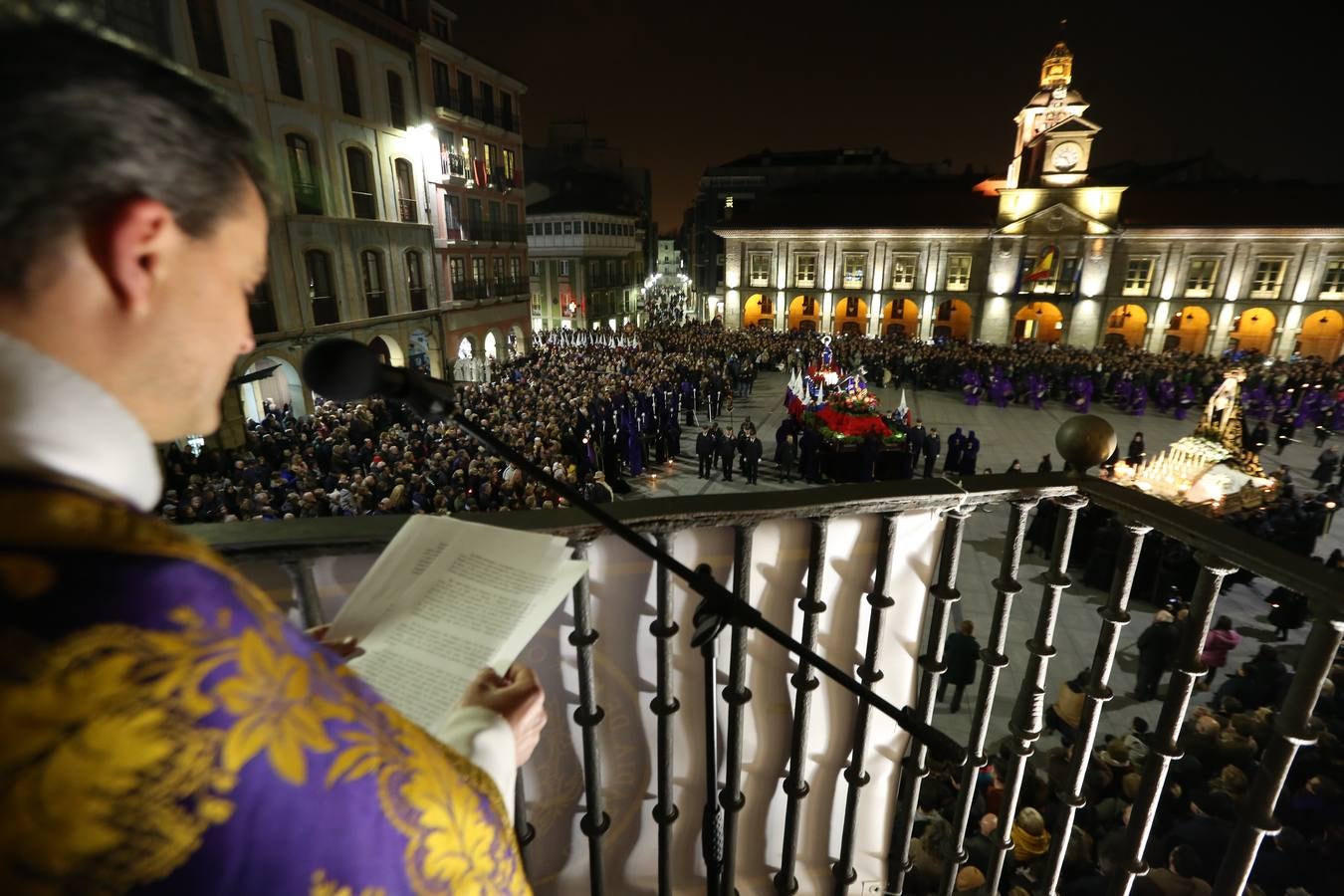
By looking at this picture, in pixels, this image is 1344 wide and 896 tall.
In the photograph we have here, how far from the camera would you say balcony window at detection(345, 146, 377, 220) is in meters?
20.7

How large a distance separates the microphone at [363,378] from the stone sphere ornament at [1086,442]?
189cm

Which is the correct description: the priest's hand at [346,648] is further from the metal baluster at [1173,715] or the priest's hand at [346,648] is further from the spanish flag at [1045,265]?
the spanish flag at [1045,265]

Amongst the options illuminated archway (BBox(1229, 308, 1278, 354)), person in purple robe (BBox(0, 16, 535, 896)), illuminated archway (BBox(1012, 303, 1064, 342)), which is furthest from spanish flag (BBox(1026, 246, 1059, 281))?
person in purple robe (BBox(0, 16, 535, 896))

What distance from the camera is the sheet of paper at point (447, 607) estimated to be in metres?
1.35

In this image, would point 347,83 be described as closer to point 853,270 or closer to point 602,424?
point 602,424

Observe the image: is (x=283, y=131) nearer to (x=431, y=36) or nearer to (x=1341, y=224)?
(x=431, y=36)

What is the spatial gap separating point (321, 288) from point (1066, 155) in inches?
1746

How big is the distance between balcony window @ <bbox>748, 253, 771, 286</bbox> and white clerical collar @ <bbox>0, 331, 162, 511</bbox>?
5142cm

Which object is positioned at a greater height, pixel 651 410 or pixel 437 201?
pixel 437 201

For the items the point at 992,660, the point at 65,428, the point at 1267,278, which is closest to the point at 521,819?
the point at 992,660

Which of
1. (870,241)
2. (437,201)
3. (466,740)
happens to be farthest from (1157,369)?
(466,740)

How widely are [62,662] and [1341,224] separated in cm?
5288

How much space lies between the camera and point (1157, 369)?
2559 cm

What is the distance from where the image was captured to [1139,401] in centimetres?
→ 2228
